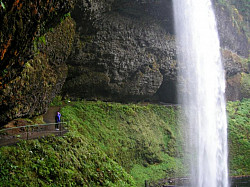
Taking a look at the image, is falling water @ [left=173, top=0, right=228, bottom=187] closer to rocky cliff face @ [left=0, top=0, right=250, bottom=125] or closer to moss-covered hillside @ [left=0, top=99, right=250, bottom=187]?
rocky cliff face @ [left=0, top=0, right=250, bottom=125]

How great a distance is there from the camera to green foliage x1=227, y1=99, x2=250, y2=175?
21.7 metres

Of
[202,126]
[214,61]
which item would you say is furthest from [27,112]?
[214,61]

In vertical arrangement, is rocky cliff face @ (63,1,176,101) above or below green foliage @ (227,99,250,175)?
above

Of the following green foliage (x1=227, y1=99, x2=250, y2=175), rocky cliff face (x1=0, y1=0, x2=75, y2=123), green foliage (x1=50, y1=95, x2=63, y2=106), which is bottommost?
green foliage (x1=227, y1=99, x2=250, y2=175)

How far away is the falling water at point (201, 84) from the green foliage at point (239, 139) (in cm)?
103

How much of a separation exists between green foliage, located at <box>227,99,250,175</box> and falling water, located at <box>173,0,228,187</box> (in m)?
1.03

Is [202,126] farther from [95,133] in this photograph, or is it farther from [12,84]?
[12,84]

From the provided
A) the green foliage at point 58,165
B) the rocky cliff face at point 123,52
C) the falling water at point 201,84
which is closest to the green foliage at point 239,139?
the falling water at point 201,84

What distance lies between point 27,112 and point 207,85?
695 inches

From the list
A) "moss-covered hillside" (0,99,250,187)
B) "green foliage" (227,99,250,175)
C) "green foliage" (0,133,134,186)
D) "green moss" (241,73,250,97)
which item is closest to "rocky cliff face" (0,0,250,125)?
"green moss" (241,73,250,97)

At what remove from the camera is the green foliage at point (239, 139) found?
→ 71.3ft

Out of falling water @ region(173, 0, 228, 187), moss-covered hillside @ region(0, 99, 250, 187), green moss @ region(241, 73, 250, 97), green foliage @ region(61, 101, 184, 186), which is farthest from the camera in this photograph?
green moss @ region(241, 73, 250, 97)

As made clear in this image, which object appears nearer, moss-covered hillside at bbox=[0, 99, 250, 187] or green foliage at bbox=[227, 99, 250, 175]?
moss-covered hillside at bbox=[0, 99, 250, 187]

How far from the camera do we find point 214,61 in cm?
2600
